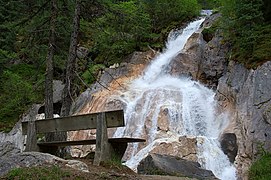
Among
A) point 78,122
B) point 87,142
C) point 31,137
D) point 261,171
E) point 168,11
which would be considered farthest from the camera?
point 168,11

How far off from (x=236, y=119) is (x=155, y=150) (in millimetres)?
2781

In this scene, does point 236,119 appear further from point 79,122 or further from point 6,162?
point 6,162

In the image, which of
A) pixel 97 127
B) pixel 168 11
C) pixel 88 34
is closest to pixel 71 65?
pixel 97 127

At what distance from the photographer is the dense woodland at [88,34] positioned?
9883mm

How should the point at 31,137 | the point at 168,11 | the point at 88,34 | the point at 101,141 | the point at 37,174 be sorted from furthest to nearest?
the point at 88,34 < the point at 168,11 < the point at 31,137 < the point at 101,141 < the point at 37,174

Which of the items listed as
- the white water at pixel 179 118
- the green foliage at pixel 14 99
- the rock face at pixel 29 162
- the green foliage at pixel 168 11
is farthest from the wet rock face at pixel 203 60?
the rock face at pixel 29 162

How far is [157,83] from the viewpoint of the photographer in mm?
17844

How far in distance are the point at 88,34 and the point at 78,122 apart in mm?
18880

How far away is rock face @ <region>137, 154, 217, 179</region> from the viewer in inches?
301

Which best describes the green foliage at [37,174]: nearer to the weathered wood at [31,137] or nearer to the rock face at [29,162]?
the rock face at [29,162]

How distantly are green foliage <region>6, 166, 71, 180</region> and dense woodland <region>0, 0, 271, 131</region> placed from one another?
3854 mm

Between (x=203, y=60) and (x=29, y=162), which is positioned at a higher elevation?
(x=203, y=60)

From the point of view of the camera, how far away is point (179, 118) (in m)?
13.2

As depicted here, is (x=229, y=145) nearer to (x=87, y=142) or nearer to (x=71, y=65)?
(x=71, y=65)
